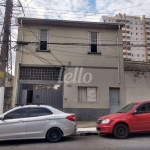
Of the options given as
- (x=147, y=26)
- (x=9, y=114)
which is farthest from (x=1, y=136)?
(x=147, y=26)

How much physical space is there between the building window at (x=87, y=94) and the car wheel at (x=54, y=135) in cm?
644

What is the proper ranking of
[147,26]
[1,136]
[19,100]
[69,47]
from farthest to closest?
[147,26], [69,47], [19,100], [1,136]

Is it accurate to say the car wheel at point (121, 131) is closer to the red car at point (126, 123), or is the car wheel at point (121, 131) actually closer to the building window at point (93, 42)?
the red car at point (126, 123)

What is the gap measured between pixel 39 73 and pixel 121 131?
7.82 m

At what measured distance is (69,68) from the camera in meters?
14.2

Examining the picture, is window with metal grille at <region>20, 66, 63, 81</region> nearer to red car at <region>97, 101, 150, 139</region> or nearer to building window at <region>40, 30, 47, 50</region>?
building window at <region>40, 30, 47, 50</region>

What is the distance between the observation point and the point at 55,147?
22.0 ft

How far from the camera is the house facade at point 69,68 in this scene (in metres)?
13.7

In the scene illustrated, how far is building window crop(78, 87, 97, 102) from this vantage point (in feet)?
46.0

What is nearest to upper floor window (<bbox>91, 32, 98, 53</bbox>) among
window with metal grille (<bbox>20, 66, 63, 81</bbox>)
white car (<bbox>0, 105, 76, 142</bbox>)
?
window with metal grille (<bbox>20, 66, 63, 81</bbox>)

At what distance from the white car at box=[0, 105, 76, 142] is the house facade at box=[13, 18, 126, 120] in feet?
19.1

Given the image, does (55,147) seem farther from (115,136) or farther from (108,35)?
(108,35)

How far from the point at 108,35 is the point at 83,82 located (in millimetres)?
4121

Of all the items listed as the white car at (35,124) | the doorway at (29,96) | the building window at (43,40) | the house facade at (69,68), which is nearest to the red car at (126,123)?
the white car at (35,124)
